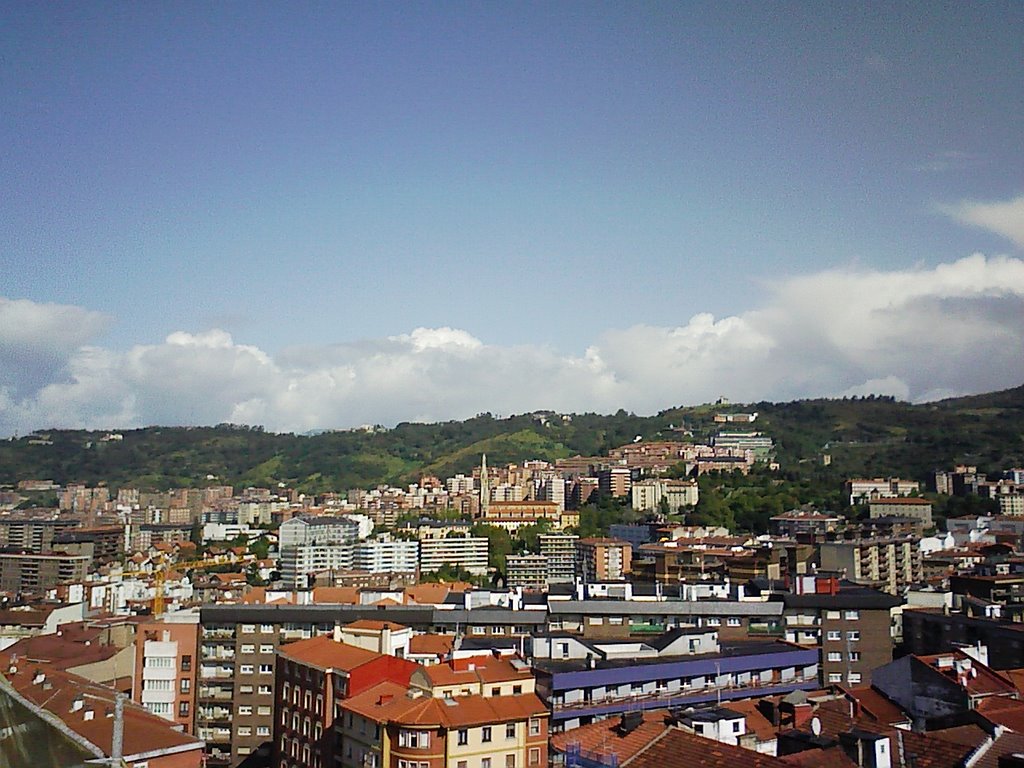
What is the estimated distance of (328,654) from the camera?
18.7 meters

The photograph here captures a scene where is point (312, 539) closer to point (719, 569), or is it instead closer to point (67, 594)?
point (67, 594)

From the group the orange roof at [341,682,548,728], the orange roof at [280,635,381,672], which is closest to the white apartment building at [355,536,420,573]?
the orange roof at [280,635,381,672]

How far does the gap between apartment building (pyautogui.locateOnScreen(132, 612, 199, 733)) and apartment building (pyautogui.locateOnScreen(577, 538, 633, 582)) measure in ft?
115

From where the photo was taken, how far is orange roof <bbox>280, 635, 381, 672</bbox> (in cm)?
1772

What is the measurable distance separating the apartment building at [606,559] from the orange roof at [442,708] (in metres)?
42.0

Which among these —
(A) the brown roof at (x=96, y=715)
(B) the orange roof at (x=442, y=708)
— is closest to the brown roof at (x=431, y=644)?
(B) the orange roof at (x=442, y=708)

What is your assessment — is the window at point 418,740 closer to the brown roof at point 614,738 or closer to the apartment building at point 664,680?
the brown roof at point 614,738

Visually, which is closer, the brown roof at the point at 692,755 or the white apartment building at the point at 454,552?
the brown roof at the point at 692,755

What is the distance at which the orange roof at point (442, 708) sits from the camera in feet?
47.5

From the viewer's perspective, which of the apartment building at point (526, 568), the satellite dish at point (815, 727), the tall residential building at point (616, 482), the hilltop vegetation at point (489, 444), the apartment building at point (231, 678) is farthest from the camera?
the hilltop vegetation at point (489, 444)

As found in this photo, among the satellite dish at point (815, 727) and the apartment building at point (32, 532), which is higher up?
the satellite dish at point (815, 727)

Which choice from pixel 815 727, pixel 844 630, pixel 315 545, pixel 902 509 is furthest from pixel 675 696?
pixel 315 545

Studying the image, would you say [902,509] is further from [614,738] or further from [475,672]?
[614,738]

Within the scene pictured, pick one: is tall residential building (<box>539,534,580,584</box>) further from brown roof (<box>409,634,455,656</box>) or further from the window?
the window
